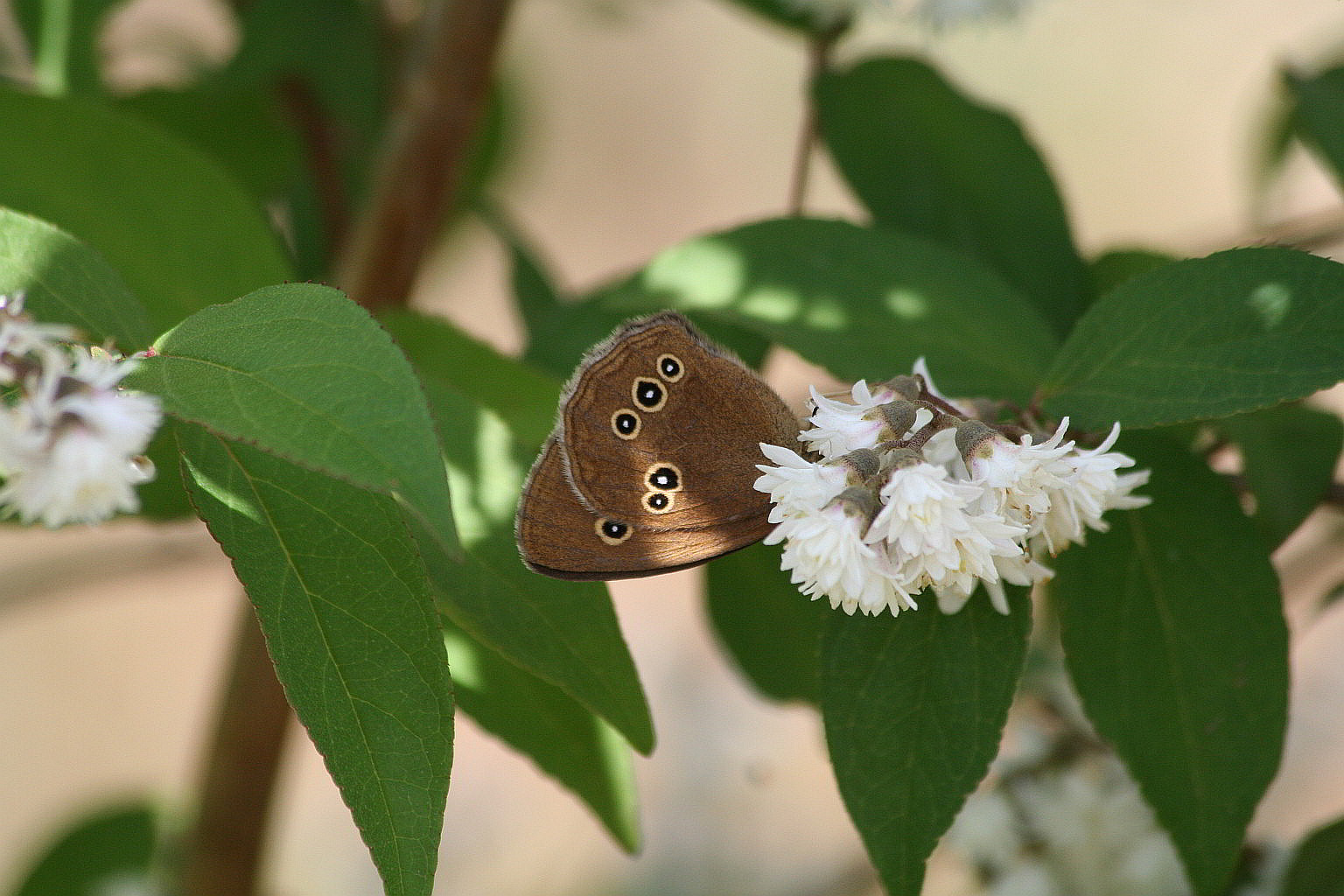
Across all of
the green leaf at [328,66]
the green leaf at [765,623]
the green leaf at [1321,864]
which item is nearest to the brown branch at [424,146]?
the green leaf at [328,66]

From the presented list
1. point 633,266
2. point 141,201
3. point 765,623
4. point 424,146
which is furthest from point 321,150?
point 633,266

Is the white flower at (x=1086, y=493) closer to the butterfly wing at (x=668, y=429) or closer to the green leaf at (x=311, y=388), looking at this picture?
the butterfly wing at (x=668, y=429)

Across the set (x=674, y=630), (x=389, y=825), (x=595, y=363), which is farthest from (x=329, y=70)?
(x=674, y=630)

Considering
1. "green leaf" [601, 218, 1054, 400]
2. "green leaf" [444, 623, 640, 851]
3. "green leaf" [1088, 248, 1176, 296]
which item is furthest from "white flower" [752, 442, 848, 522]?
"green leaf" [1088, 248, 1176, 296]

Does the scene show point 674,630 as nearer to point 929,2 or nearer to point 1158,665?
point 929,2

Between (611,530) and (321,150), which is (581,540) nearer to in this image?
(611,530)
